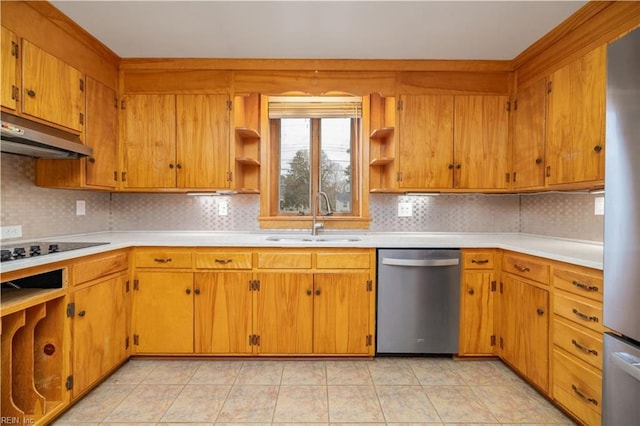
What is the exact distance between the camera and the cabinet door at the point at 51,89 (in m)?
1.83

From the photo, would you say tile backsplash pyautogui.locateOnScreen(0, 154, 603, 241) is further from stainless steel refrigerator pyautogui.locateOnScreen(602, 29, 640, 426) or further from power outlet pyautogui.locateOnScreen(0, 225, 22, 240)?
stainless steel refrigerator pyautogui.locateOnScreen(602, 29, 640, 426)

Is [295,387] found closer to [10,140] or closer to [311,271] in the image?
[311,271]

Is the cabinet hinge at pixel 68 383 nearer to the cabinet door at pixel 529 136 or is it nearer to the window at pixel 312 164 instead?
the window at pixel 312 164

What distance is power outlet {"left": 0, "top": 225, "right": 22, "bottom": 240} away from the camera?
201 centimetres

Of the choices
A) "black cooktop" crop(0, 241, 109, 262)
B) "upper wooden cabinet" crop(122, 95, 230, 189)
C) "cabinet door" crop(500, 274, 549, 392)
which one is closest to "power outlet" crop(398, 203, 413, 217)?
"cabinet door" crop(500, 274, 549, 392)

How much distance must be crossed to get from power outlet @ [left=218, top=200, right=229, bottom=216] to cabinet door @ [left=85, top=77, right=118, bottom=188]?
0.83 metres

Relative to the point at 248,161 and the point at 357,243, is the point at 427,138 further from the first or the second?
the point at 248,161

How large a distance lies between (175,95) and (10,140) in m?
1.17

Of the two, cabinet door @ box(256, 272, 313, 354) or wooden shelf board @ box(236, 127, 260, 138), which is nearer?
cabinet door @ box(256, 272, 313, 354)

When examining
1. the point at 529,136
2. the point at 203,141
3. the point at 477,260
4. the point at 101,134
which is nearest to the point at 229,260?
the point at 203,141

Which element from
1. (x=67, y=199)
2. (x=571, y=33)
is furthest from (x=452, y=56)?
(x=67, y=199)

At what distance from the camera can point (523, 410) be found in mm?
1853

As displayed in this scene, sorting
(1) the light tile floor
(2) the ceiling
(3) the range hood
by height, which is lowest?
(1) the light tile floor

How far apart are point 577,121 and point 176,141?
2.82 meters
